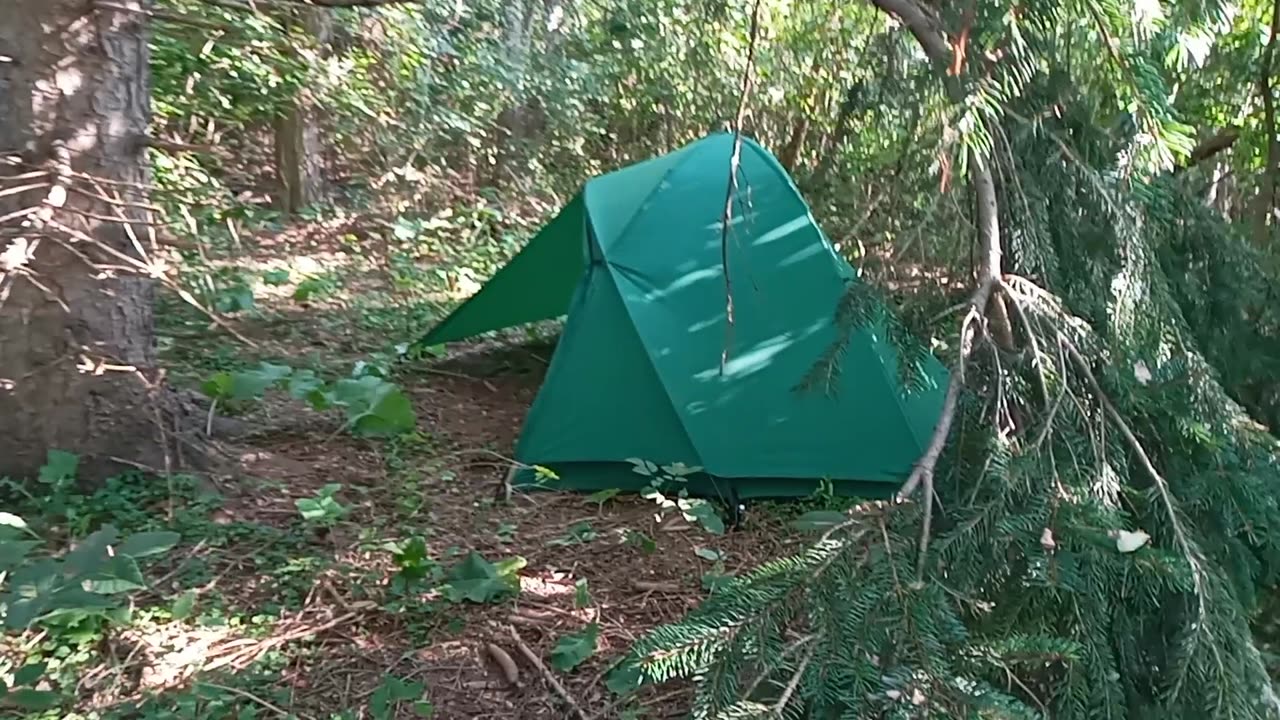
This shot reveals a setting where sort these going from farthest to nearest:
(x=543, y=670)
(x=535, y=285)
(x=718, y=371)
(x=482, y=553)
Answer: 1. (x=535, y=285)
2. (x=718, y=371)
3. (x=482, y=553)
4. (x=543, y=670)

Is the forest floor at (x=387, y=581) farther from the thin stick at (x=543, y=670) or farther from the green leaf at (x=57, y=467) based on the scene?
the green leaf at (x=57, y=467)

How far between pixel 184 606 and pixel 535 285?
2.23m

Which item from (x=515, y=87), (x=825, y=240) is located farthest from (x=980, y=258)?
(x=515, y=87)

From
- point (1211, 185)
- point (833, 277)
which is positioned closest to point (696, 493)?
point (833, 277)

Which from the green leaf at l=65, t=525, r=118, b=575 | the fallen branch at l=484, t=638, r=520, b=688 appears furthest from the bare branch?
the green leaf at l=65, t=525, r=118, b=575

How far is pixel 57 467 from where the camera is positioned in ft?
9.40

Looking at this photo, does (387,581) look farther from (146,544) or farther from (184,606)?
(146,544)

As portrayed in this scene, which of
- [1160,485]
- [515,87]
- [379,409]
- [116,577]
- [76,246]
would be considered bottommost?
[116,577]

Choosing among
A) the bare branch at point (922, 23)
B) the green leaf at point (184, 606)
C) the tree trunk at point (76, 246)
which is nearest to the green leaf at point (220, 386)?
the tree trunk at point (76, 246)

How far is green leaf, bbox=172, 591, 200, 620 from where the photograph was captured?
8.18 ft

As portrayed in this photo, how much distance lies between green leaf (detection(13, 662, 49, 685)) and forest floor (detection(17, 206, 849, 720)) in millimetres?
68

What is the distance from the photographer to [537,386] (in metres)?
4.61

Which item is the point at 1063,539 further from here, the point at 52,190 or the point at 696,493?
the point at 52,190

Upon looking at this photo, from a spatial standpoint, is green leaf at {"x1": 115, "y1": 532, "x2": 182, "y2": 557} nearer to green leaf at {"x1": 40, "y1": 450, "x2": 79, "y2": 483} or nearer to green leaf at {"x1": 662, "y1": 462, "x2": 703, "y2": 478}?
green leaf at {"x1": 40, "y1": 450, "x2": 79, "y2": 483}
